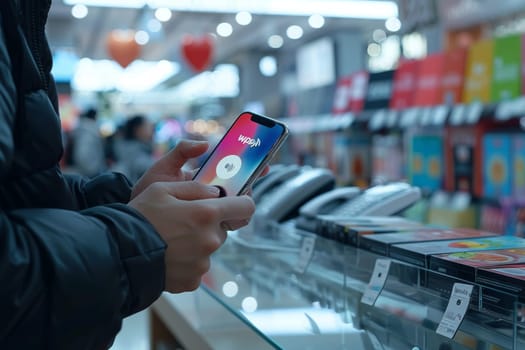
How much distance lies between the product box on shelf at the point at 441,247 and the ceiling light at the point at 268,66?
14054 millimetres

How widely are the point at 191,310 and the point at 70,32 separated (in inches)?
336

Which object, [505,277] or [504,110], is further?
[504,110]

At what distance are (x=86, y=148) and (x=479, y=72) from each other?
399cm

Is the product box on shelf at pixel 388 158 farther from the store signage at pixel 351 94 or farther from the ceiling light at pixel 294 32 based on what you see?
the ceiling light at pixel 294 32

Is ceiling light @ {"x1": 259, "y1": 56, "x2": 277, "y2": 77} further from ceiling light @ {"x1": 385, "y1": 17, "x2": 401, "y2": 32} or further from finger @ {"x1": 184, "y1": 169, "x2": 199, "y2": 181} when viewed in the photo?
finger @ {"x1": 184, "y1": 169, "x2": 199, "y2": 181}

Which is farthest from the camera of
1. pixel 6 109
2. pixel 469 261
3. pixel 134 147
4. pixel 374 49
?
pixel 374 49

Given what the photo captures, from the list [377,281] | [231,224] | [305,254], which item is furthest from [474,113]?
[231,224]

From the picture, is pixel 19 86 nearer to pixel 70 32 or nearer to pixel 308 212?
pixel 308 212

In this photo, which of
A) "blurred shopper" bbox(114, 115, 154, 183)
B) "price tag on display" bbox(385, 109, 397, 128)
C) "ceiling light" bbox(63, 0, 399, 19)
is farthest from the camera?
"ceiling light" bbox(63, 0, 399, 19)

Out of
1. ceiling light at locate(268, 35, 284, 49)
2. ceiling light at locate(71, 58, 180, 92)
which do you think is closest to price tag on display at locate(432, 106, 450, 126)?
ceiling light at locate(268, 35, 284, 49)

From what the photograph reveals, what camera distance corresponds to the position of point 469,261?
96 cm

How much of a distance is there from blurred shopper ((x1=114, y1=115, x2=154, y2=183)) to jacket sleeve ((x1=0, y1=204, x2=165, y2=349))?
5.21 m

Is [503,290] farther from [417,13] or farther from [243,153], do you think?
[417,13]

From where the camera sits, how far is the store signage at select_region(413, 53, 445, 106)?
368 cm
